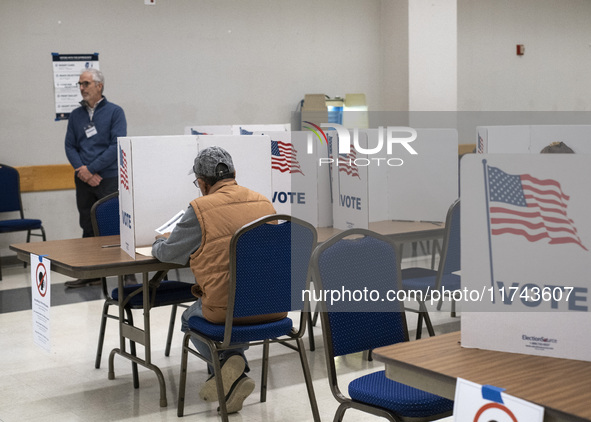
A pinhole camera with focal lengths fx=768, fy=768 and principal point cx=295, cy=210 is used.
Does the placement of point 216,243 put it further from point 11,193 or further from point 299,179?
point 11,193

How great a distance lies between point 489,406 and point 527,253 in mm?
436

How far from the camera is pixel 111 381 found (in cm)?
392

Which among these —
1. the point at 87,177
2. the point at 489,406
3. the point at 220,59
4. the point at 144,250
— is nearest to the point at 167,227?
the point at 144,250

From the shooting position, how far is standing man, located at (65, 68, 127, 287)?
6.00m

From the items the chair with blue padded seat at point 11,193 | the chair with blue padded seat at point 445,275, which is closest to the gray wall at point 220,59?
the chair with blue padded seat at point 11,193

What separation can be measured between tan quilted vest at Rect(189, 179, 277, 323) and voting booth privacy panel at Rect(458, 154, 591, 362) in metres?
1.44

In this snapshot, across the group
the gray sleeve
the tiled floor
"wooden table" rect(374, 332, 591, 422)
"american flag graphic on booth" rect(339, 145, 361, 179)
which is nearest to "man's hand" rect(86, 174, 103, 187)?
the tiled floor

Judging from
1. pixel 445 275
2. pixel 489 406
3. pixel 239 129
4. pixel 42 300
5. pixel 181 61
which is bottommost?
pixel 445 275

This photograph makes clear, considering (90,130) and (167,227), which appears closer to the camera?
(167,227)

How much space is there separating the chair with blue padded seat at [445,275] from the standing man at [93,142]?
9.21ft

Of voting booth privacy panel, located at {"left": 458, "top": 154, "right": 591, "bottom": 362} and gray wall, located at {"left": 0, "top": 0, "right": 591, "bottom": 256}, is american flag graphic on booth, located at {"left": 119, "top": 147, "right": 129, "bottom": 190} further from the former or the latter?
gray wall, located at {"left": 0, "top": 0, "right": 591, "bottom": 256}

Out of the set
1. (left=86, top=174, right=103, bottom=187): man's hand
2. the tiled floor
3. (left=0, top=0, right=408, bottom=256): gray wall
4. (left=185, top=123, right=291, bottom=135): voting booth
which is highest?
(left=0, top=0, right=408, bottom=256): gray wall

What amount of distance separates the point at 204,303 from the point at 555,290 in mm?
1766

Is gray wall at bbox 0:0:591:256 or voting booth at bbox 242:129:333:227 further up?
gray wall at bbox 0:0:591:256
